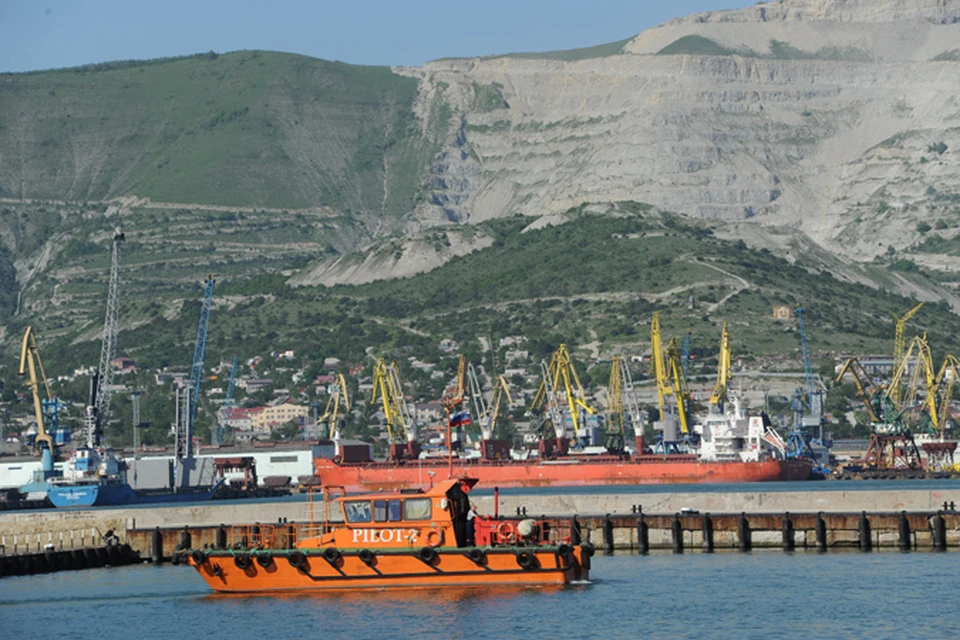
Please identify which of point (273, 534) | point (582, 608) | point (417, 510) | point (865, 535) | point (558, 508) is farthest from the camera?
point (558, 508)

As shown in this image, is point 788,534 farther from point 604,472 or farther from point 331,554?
point 604,472

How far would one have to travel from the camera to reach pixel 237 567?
206 feet

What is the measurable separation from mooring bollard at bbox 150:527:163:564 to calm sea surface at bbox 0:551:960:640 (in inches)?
345

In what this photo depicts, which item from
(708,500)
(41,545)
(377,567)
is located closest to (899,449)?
(708,500)

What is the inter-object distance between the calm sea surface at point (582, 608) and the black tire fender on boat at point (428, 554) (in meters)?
1.19

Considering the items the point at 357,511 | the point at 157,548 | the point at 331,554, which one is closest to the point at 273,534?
the point at 157,548

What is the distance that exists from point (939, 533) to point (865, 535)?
2.93 metres

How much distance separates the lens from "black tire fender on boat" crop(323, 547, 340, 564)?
60812 millimetres

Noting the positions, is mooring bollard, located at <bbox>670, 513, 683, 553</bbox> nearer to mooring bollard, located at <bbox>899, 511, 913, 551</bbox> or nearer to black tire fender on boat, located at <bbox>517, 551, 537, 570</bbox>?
mooring bollard, located at <bbox>899, 511, 913, 551</bbox>

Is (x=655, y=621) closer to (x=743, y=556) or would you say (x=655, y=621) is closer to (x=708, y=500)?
(x=743, y=556)

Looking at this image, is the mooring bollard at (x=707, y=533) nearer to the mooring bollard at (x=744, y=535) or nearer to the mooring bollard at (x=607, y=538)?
the mooring bollard at (x=744, y=535)

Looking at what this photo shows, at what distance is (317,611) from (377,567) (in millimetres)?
2706

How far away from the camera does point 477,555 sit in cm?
5984

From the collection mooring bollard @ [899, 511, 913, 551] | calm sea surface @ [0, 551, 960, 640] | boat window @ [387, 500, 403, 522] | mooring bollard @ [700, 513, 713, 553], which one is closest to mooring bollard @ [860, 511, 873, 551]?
mooring bollard @ [899, 511, 913, 551]
